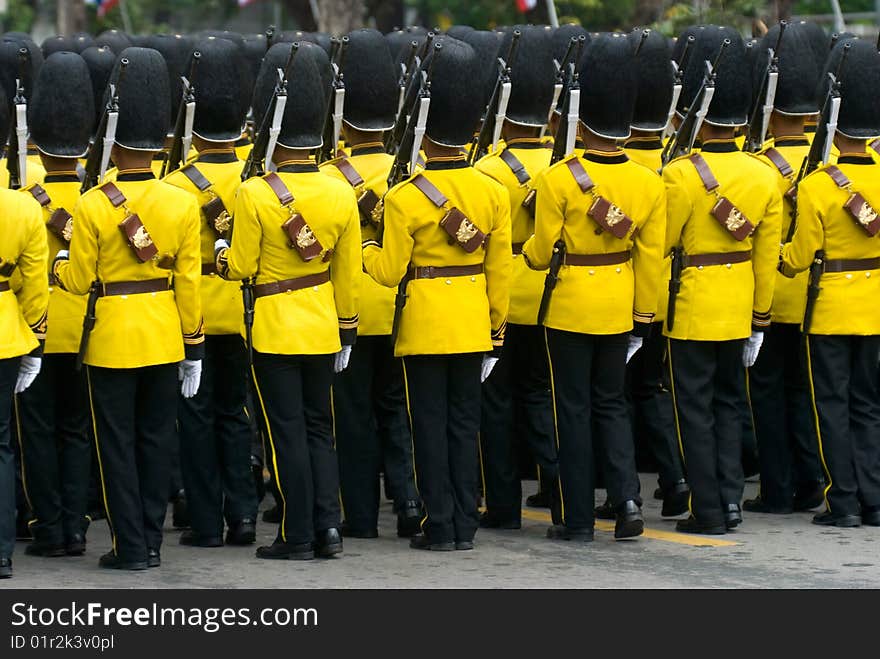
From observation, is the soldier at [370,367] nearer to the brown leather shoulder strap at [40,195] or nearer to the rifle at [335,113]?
the rifle at [335,113]

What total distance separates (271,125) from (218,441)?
1531 millimetres

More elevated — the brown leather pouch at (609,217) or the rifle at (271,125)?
the rifle at (271,125)

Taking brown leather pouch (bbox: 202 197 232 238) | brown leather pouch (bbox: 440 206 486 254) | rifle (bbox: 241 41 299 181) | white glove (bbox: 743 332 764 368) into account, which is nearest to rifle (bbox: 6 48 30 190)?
brown leather pouch (bbox: 202 197 232 238)

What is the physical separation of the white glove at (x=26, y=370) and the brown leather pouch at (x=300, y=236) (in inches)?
45.1

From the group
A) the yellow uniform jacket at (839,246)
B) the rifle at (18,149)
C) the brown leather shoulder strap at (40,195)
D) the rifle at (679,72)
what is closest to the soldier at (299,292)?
the brown leather shoulder strap at (40,195)

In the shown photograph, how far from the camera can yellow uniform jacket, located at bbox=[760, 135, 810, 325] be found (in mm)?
9367

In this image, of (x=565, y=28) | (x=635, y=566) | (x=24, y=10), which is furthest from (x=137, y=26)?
(x=635, y=566)

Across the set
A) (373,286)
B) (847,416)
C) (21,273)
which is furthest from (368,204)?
(847,416)

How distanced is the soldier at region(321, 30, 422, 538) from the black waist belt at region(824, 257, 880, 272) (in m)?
2.04

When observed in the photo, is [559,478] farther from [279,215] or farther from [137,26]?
[137,26]

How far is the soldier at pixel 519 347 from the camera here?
9.10 metres

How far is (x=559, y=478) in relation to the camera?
8789 millimetres

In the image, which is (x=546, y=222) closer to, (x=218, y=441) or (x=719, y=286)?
(x=719, y=286)

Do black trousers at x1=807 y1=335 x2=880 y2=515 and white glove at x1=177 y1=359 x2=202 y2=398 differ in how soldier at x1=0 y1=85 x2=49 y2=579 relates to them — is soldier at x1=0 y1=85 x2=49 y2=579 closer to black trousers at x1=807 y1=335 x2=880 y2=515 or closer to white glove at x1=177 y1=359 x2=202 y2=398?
white glove at x1=177 y1=359 x2=202 y2=398
